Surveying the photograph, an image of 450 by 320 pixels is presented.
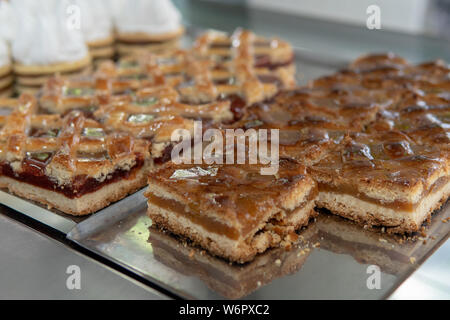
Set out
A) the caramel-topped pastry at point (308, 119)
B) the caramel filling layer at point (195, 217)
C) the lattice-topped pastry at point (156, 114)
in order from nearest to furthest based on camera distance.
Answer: the caramel filling layer at point (195, 217) → the caramel-topped pastry at point (308, 119) → the lattice-topped pastry at point (156, 114)

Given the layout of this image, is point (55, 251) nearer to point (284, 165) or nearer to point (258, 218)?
point (258, 218)

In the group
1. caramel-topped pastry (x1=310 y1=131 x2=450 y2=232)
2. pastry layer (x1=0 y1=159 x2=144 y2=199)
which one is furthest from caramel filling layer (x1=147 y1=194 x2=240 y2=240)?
caramel-topped pastry (x1=310 y1=131 x2=450 y2=232)

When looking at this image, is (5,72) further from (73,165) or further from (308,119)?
(308,119)

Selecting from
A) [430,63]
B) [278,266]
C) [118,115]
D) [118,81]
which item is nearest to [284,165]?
[278,266]

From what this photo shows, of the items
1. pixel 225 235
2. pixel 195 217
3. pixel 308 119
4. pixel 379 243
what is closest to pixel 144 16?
pixel 308 119

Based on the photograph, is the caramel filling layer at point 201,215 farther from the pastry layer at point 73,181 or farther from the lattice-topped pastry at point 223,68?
the lattice-topped pastry at point 223,68

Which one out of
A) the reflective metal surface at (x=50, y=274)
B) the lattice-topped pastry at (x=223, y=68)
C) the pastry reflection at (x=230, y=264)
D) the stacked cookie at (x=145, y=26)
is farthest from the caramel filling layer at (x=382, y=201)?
the stacked cookie at (x=145, y=26)

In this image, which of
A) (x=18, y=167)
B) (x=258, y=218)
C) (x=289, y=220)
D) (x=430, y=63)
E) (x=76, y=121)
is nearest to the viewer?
(x=258, y=218)

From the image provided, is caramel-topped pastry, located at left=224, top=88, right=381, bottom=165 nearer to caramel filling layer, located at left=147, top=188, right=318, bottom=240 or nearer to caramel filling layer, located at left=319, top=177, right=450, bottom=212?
caramel filling layer, located at left=319, top=177, right=450, bottom=212
